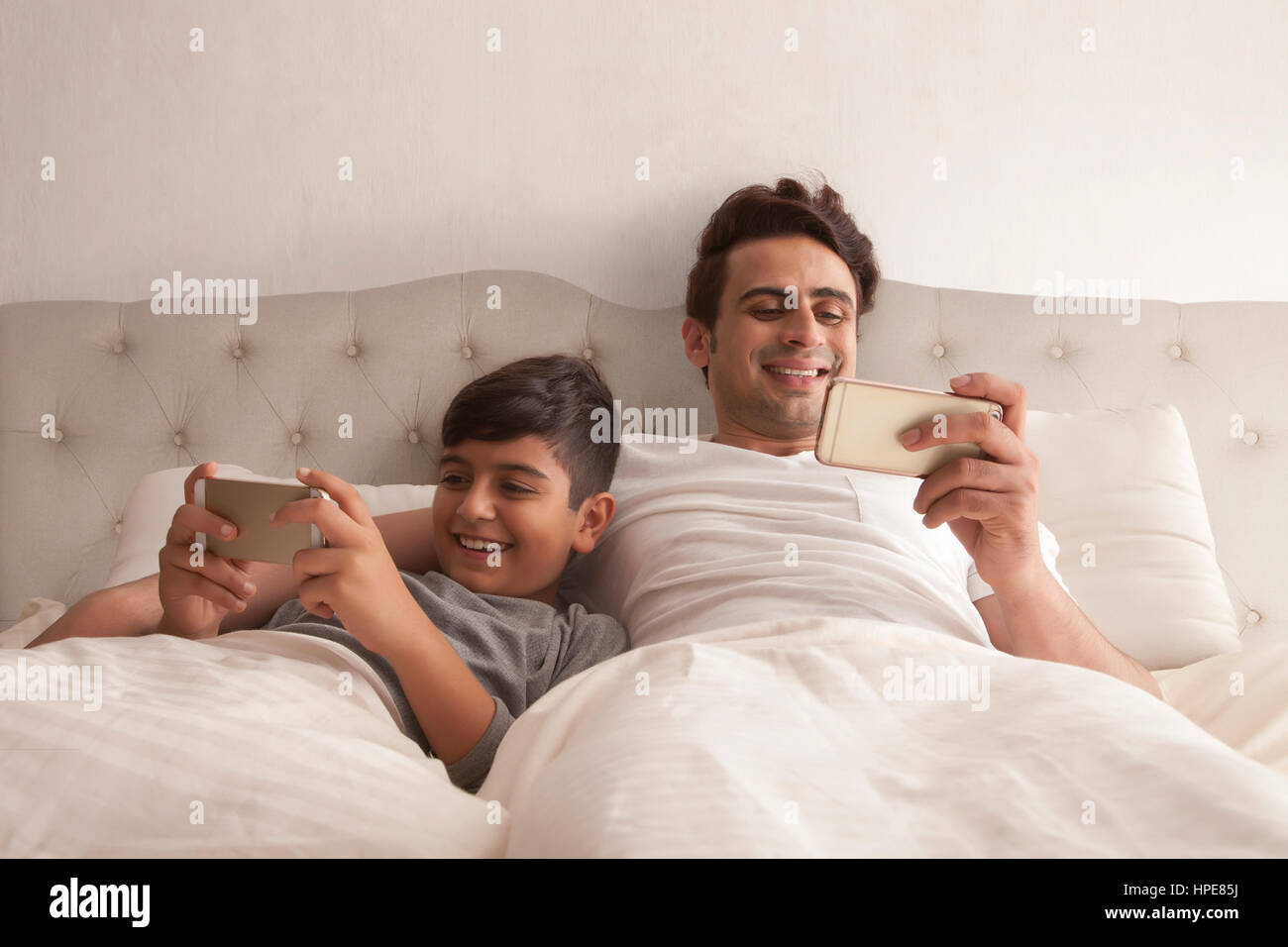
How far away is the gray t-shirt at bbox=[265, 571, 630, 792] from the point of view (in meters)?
0.76

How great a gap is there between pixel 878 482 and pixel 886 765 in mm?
513

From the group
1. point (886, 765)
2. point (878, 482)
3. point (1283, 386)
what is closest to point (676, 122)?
point (878, 482)

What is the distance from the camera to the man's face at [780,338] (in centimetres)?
113

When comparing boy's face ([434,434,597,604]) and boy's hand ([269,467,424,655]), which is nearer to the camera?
boy's hand ([269,467,424,655])

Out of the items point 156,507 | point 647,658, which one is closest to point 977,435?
point 647,658

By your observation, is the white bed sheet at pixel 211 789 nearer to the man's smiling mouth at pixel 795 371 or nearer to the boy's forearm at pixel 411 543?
the boy's forearm at pixel 411 543

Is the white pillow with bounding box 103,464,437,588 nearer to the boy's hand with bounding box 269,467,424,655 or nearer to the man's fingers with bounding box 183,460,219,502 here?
the man's fingers with bounding box 183,460,219,502

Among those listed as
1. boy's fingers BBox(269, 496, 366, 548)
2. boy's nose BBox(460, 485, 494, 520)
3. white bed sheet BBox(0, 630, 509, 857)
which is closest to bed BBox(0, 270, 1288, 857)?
white bed sheet BBox(0, 630, 509, 857)

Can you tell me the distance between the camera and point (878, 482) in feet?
3.34

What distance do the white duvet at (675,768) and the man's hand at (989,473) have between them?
0.51ft

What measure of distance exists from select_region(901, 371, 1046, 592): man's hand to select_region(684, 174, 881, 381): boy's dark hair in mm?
486

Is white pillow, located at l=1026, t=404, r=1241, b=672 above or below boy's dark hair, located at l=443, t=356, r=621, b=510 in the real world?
A: below

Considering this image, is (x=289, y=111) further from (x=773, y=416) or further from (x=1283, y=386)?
(x=1283, y=386)
